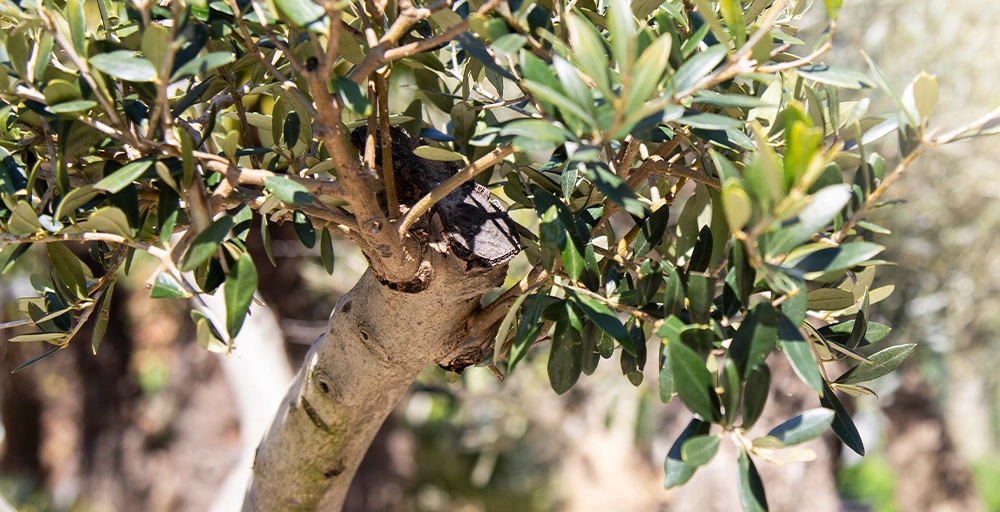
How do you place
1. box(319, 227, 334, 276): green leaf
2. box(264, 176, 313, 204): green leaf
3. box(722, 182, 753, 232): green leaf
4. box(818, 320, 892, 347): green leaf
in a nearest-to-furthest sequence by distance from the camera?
box(722, 182, 753, 232): green leaf → box(264, 176, 313, 204): green leaf → box(818, 320, 892, 347): green leaf → box(319, 227, 334, 276): green leaf

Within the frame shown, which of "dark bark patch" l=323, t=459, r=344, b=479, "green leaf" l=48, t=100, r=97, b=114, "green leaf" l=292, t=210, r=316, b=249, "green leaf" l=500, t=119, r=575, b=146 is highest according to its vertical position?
"green leaf" l=500, t=119, r=575, b=146

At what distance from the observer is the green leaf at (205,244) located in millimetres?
359

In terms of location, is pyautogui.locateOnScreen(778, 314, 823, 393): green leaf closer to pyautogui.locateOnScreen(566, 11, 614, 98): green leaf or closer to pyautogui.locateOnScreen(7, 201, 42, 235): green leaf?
pyautogui.locateOnScreen(566, 11, 614, 98): green leaf

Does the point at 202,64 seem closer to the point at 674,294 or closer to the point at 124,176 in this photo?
the point at 124,176

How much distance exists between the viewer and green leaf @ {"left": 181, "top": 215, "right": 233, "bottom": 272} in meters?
0.36

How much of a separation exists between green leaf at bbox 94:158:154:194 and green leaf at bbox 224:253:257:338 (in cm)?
7

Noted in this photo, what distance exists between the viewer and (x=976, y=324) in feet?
10.5

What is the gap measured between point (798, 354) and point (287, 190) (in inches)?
11.1

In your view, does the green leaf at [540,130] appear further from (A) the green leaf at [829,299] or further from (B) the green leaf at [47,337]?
(B) the green leaf at [47,337]

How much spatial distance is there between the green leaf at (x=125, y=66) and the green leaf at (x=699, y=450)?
32 centimetres

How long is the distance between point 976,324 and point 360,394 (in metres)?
3.38

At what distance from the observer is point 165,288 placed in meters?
0.41

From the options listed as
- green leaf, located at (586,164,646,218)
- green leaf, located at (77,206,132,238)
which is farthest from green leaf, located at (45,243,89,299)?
green leaf, located at (586,164,646,218)

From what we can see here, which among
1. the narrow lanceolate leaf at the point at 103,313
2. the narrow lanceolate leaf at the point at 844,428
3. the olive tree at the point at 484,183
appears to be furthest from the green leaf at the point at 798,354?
the narrow lanceolate leaf at the point at 103,313
